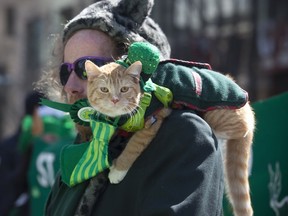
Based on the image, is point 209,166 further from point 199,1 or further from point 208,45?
point 199,1

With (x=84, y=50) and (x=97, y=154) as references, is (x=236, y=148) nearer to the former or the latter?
(x=97, y=154)

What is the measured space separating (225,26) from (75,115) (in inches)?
513

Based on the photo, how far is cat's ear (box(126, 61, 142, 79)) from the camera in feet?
7.15

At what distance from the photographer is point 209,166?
2.14 meters

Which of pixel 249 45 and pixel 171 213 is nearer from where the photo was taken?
pixel 171 213

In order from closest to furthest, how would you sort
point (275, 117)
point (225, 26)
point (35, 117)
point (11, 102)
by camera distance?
point (275, 117)
point (35, 117)
point (225, 26)
point (11, 102)

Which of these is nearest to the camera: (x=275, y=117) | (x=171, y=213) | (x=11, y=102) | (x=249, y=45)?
(x=171, y=213)

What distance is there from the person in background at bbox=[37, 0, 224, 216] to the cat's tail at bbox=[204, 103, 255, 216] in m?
0.10

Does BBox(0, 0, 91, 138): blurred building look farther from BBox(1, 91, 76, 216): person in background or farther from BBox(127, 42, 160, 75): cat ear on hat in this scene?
BBox(127, 42, 160, 75): cat ear on hat

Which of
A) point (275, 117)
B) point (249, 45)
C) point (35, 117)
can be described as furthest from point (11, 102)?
point (275, 117)

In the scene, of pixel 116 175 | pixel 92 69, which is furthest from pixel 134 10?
pixel 116 175

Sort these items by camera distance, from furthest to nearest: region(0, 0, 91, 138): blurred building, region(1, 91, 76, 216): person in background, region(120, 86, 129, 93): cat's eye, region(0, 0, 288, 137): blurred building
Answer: region(0, 0, 91, 138): blurred building, region(0, 0, 288, 137): blurred building, region(1, 91, 76, 216): person in background, region(120, 86, 129, 93): cat's eye

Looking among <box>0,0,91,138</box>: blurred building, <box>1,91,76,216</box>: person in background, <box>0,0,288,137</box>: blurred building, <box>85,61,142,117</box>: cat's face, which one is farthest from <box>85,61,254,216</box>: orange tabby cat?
<box>0,0,91,138</box>: blurred building

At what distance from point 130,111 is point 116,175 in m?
0.20
